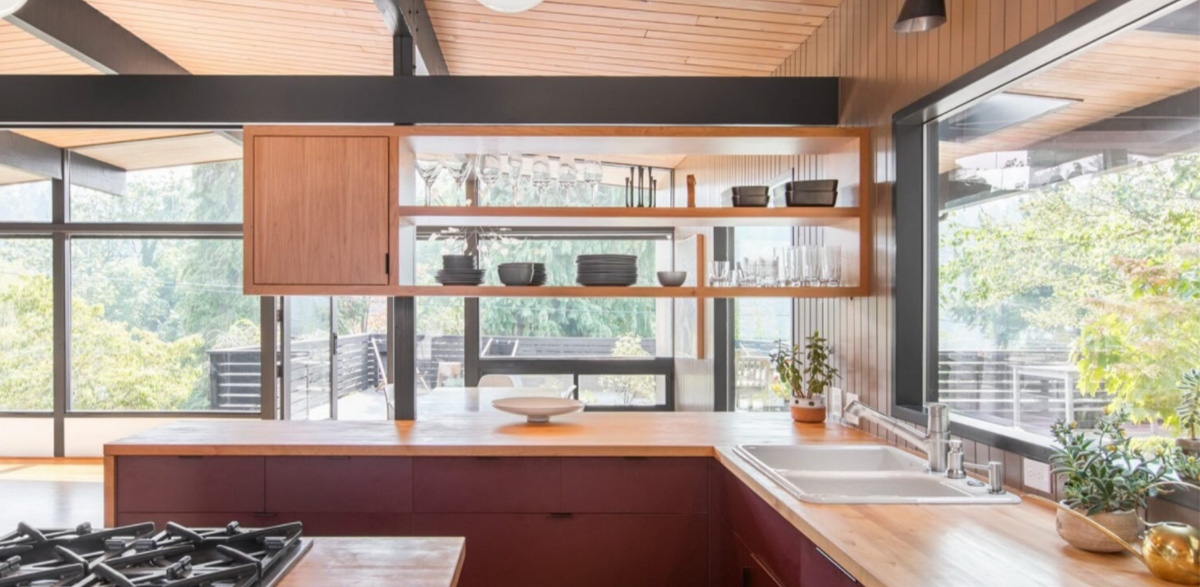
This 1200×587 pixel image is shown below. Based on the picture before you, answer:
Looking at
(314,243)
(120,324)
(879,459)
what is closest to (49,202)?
(120,324)

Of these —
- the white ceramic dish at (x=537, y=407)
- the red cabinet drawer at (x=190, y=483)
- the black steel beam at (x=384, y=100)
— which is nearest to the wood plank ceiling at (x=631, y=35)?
the black steel beam at (x=384, y=100)

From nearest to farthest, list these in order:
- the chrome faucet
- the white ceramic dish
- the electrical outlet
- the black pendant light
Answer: the electrical outlet < the black pendant light < the chrome faucet < the white ceramic dish

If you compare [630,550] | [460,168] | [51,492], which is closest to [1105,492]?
[630,550]

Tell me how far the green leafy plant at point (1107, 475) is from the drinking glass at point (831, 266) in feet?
4.87

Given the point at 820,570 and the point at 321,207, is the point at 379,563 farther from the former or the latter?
the point at 321,207

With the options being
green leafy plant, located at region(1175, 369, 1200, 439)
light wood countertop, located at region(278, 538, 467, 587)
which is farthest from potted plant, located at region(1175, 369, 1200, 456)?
light wood countertop, located at region(278, 538, 467, 587)

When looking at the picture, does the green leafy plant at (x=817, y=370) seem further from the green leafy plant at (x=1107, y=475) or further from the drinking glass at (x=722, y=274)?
the green leafy plant at (x=1107, y=475)

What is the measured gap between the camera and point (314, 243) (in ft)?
10.3

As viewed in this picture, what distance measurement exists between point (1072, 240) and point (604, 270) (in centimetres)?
170

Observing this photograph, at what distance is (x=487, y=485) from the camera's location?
2.79m

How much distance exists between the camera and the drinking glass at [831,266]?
3119 mm

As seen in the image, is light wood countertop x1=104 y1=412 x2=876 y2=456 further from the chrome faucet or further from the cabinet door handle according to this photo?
the cabinet door handle

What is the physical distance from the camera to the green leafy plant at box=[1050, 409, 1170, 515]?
5.12 ft

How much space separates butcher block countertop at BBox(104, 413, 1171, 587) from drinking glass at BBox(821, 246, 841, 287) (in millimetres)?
602
